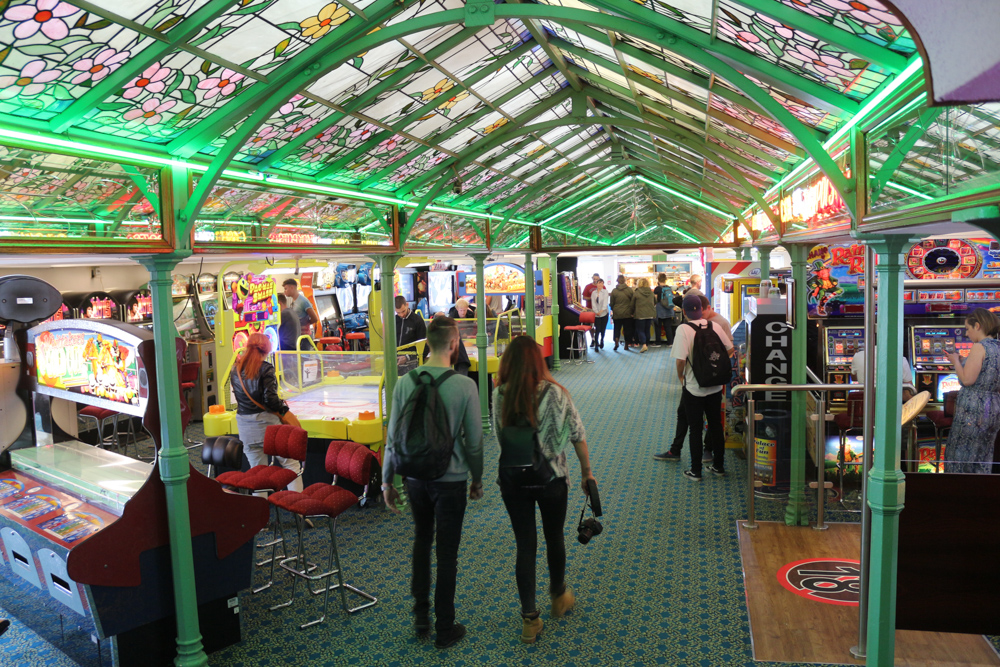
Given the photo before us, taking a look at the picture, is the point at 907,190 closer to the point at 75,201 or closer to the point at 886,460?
the point at 886,460

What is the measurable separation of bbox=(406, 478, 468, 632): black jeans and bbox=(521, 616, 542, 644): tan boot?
1.24ft

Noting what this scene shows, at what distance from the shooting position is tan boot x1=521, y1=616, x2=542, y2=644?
3654 millimetres

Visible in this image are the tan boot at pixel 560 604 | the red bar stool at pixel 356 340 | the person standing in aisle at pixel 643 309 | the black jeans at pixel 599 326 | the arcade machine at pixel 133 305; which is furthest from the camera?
the black jeans at pixel 599 326

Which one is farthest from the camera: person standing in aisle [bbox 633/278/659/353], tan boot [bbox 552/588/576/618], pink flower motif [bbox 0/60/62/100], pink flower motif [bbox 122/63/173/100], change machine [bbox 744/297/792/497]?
person standing in aisle [bbox 633/278/659/353]

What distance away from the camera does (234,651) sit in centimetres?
373

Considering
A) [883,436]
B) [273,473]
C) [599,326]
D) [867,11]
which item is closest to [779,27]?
[867,11]

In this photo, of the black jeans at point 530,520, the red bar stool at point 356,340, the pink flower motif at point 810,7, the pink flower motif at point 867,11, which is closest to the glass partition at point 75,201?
the black jeans at point 530,520

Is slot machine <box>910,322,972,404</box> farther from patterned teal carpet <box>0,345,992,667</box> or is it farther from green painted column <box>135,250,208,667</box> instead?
green painted column <box>135,250,208,667</box>

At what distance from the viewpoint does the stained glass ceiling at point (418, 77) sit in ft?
8.58

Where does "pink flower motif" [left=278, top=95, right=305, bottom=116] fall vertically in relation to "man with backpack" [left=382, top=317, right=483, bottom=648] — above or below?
above

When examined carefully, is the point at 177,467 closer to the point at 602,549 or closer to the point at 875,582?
the point at 602,549

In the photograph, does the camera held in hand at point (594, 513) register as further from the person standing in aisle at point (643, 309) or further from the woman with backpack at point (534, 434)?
the person standing in aisle at point (643, 309)

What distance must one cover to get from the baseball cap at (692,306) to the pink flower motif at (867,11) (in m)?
4.07

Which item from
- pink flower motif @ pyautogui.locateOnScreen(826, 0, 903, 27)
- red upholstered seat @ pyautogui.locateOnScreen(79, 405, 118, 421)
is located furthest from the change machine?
red upholstered seat @ pyautogui.locateOnScreen(79, 405, 118, 421)
